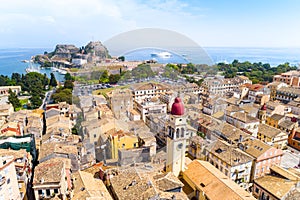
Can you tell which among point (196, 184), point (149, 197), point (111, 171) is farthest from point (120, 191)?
point (196, 184)

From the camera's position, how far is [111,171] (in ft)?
Result: 19.6

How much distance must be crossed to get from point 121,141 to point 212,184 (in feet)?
10.4

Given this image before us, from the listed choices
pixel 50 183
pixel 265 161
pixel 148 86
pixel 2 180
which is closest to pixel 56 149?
pixel 50 183

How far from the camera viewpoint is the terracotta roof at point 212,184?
220 inches

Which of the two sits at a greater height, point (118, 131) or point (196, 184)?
point (118, 131)

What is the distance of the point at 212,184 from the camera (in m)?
6.02

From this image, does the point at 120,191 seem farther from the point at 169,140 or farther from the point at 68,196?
the point at 169,140

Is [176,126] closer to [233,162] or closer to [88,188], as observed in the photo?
[88,188]

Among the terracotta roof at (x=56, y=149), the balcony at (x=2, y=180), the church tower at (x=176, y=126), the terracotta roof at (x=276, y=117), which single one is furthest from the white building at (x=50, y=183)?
the terracotta roof at (x=276, y=117)

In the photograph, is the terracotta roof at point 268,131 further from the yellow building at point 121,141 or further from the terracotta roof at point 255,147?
the yellow building at point 121,141

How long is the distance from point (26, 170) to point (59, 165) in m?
1.24

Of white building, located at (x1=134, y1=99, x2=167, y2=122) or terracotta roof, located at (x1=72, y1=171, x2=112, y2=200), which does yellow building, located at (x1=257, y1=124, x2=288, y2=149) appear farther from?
terracotta roof, located at (x1=72, y1=171, x2=112, y2=200)

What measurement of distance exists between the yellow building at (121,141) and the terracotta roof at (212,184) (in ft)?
7.12

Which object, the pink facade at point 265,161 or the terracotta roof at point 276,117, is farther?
the terracotta roof at point 276,117
